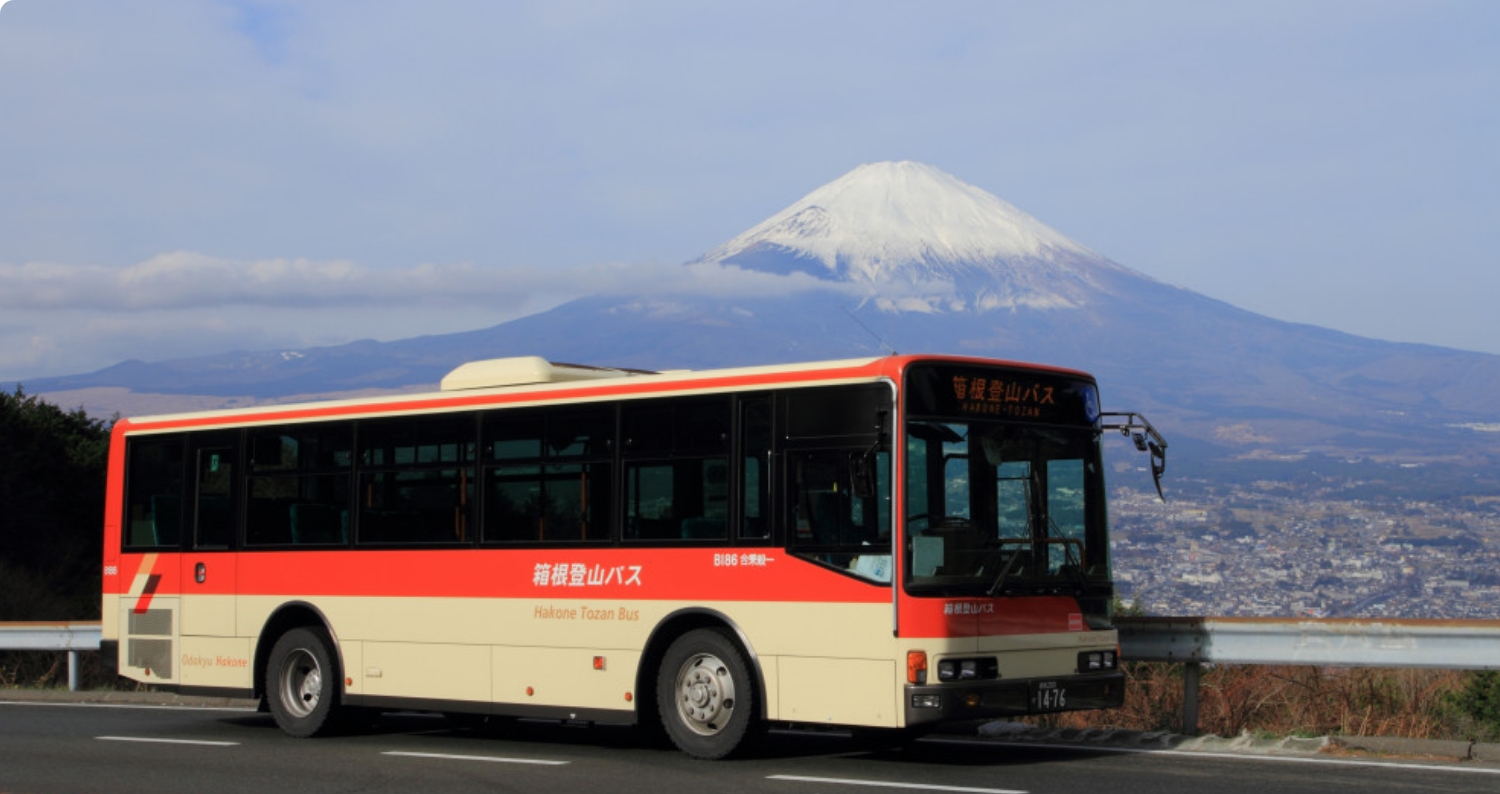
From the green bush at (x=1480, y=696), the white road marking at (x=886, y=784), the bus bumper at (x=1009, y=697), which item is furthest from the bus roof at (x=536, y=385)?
the green bush at (x=1480, y=696)

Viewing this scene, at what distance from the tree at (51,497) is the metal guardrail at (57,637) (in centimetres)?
858

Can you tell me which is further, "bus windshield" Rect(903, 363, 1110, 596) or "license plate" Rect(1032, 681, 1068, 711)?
"license plate" Rect(1032, 681, 1068, 711)

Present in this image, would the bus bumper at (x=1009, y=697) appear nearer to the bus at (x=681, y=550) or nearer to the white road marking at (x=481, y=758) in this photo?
the bus at (x=681, y=550)

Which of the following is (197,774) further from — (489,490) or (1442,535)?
(1442,535)

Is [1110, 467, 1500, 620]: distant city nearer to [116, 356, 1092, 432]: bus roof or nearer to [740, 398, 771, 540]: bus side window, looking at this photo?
[116, 356, 1092, 432]: bus roof

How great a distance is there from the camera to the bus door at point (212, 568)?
15242mm

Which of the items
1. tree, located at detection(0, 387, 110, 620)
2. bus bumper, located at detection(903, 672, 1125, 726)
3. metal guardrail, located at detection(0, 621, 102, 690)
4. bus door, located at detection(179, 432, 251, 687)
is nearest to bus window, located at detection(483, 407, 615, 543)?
bus bumper, located at detection(903, 672, 1125, 726)

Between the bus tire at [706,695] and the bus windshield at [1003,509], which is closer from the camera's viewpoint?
the bus windshield at [1003,509]

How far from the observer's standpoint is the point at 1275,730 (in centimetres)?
1266

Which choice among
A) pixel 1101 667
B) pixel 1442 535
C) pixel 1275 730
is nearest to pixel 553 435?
pixel 1101 667

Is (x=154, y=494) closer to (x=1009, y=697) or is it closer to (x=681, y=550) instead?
(x=681, y=550)

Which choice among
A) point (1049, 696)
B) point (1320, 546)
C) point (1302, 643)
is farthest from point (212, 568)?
point (1320, 546)

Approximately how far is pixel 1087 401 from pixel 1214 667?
144 inches

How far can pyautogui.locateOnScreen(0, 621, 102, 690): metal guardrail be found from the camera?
18875mm
